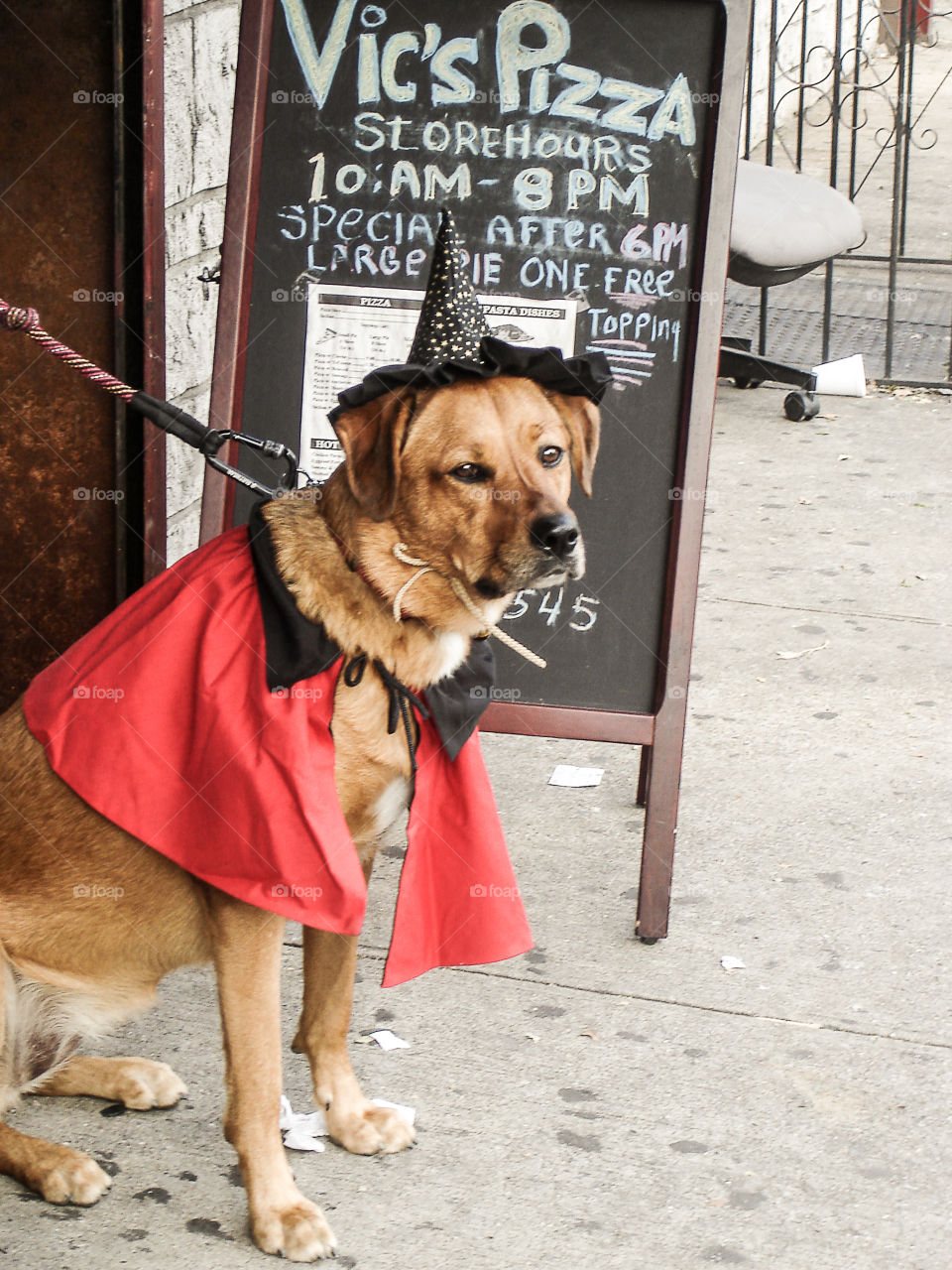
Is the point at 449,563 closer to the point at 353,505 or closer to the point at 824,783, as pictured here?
the point at 353,505

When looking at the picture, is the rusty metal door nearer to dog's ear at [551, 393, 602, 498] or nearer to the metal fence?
dog's ear at [551, 393, 602, 498]

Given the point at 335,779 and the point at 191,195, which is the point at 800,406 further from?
the point at 335,779

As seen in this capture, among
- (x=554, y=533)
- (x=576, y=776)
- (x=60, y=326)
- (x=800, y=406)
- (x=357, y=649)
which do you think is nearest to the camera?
(x=554, y=533)

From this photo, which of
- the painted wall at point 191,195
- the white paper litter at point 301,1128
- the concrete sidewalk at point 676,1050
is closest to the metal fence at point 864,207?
the concrete sidewalk at point 676,1050

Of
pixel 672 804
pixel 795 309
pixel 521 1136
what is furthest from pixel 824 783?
pixel 795 309

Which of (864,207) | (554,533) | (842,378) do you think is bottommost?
(554,533)

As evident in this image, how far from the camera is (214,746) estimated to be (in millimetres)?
2461

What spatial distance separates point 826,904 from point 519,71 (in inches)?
85.5

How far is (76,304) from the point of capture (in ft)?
11.9

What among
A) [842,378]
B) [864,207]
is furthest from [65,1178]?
[864,207]

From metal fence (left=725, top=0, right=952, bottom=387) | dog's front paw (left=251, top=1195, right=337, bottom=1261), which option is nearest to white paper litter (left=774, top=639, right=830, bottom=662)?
dog's front paw (left=251, top=1195, right=337, bottom=1261)

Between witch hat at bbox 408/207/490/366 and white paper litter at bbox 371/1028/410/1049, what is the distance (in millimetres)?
1502

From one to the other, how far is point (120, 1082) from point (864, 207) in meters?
10.1

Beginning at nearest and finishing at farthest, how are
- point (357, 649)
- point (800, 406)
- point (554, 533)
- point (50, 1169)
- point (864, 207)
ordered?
point (554, 533) → point (357, 649) → point (50, 1169) → point (800, 406) → point (864, 207)
